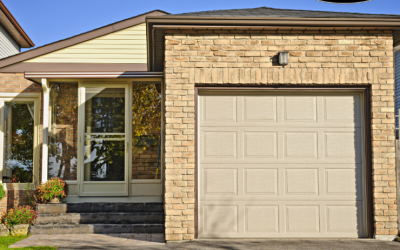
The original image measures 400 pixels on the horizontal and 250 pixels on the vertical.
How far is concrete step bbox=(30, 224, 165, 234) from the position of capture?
22.7 ft

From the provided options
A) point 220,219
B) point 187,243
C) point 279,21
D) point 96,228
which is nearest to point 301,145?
Result: point 220,219

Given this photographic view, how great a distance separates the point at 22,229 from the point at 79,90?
3.12m

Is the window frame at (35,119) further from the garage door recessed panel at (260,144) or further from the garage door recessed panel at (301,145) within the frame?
the garage door recessed panel at (301,145)

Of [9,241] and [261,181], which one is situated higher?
[261,181]

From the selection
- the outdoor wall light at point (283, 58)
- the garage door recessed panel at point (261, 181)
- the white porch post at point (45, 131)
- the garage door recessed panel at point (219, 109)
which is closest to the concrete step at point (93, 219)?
the white porch post at point (45, 131)

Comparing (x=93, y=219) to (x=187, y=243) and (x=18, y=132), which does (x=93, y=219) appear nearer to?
(x=187, y=243)

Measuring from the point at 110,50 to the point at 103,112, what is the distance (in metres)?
1.79

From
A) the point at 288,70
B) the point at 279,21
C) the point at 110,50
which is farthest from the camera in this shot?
the point at 110,50

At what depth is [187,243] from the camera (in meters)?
5.75

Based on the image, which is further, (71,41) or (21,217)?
(71,41)

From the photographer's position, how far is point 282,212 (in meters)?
6.09

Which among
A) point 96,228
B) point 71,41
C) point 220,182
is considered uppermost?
point 71,41

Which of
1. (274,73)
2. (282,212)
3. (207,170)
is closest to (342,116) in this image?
(274,73)

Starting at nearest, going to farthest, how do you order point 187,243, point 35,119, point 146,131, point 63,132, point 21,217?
point 187,243 < point 21,217 < point 63,132 < point 146,131 < point 35,119
